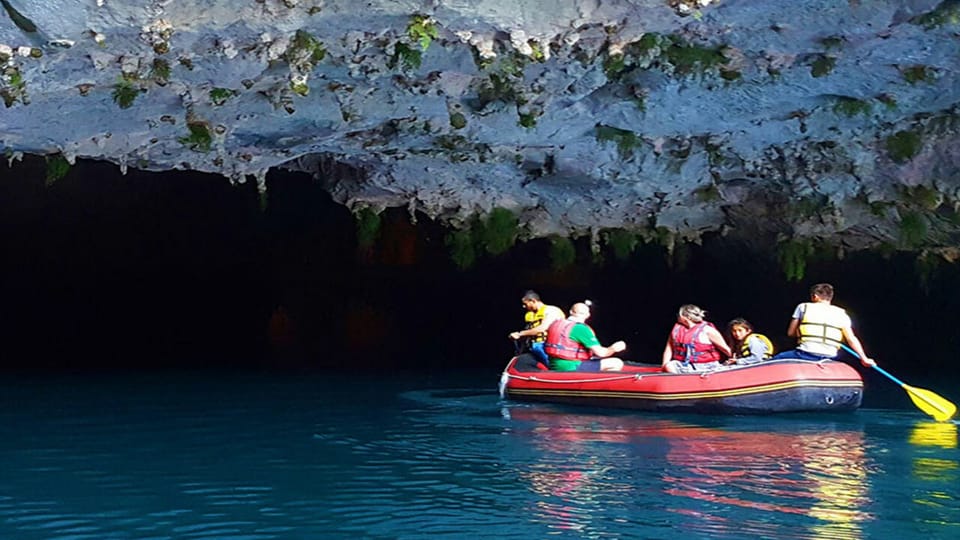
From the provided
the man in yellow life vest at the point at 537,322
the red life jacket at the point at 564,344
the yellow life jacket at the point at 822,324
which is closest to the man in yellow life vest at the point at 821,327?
the yellow life jacket at the point at 822,324

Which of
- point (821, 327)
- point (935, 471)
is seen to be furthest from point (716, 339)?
point (935, 471)

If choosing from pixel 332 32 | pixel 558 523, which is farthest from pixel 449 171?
pixel 558 523

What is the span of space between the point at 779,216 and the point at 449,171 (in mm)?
4822

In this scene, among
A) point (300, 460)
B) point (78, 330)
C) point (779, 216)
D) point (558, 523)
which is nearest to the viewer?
point (558, 523)

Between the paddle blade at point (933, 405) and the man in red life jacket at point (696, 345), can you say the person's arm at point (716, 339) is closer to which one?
the man in red life jacket at point (696, 345)

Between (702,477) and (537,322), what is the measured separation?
654cm

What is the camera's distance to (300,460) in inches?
348

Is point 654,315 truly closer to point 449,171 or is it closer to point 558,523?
point 449,171

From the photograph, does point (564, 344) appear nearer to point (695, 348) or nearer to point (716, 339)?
point (695, 348)

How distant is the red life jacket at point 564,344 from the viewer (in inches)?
527

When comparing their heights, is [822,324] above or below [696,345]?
above

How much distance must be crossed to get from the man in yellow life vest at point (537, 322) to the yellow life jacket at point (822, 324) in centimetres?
310

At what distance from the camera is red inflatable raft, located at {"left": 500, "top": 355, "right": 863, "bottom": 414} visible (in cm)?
1148

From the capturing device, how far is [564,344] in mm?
13398
